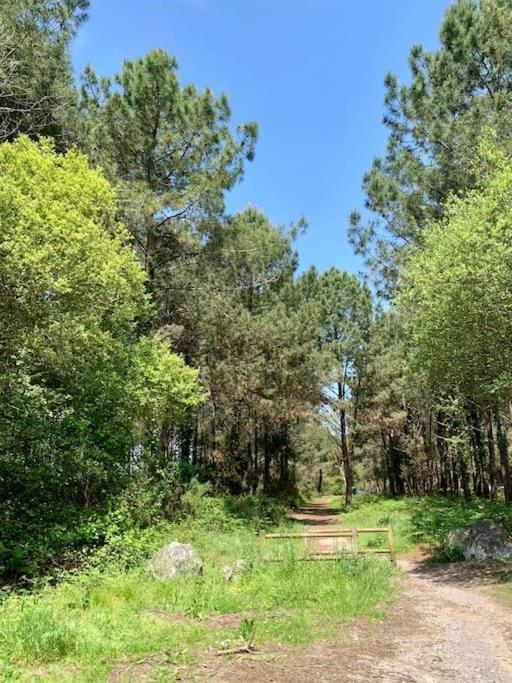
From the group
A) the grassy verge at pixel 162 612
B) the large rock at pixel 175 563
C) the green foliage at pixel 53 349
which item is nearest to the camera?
the grassy verge at pixel 162 612

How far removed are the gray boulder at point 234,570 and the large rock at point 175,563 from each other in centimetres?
49

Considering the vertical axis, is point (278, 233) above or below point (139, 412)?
above

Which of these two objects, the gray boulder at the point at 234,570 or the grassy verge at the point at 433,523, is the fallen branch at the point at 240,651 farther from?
the grassy verge at the point at 433,523

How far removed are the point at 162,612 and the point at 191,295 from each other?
46.9 ft

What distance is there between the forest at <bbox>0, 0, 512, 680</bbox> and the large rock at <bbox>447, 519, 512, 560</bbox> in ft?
10.1

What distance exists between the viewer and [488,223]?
9.99m

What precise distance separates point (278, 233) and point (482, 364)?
13.9 meters

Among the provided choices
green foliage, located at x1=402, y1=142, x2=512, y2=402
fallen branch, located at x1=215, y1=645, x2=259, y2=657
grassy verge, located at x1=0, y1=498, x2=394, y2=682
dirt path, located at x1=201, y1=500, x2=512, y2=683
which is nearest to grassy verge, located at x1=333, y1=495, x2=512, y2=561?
grassy verge, located at x1=0, y1=498, x2=394, y2=682

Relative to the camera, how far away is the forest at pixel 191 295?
34.9 ft

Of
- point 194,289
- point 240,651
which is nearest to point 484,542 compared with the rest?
point 240,651

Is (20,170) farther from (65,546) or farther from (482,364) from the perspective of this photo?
(482,364)

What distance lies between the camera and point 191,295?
20.4 meters

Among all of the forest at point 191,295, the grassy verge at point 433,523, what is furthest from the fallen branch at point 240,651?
the grassy verge at point 433,523

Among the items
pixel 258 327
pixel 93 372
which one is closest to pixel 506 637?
pixel 93 372
